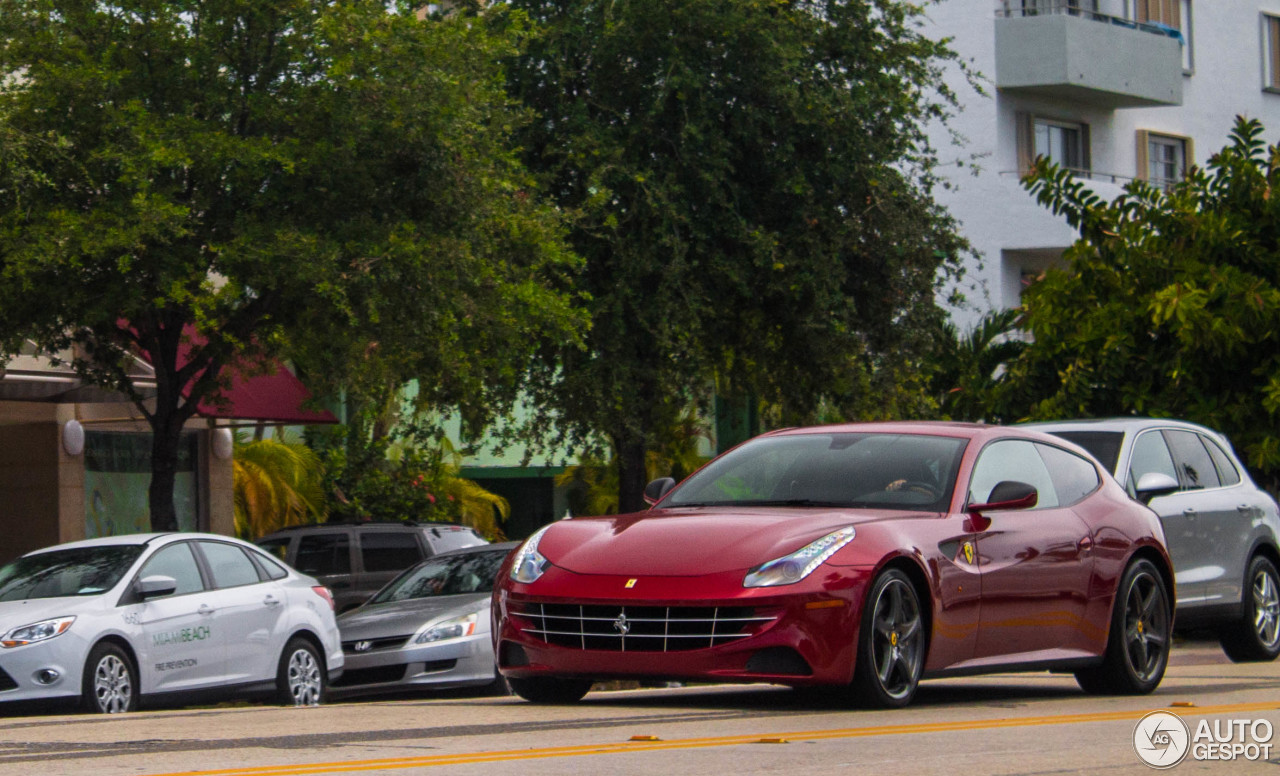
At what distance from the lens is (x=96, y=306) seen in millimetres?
16047

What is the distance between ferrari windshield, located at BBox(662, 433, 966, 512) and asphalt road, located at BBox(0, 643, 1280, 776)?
3.24ft

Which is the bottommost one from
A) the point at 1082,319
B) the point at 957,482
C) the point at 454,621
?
the point at 454,621

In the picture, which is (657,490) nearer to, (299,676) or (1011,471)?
(1011,471)

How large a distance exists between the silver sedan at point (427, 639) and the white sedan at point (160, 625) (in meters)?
0.51

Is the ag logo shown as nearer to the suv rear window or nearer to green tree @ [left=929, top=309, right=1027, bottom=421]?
the suv rear window

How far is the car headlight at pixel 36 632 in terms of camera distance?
505 inches

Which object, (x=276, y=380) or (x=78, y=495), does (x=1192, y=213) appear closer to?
(x=276, y=380)

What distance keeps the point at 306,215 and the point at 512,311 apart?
2.30 metres

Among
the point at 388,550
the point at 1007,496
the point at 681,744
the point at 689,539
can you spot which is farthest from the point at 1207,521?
the point at 388,550

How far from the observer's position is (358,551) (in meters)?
20.9

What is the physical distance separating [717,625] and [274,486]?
72.4 ft

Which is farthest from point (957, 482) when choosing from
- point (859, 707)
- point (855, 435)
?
point (859, 707)

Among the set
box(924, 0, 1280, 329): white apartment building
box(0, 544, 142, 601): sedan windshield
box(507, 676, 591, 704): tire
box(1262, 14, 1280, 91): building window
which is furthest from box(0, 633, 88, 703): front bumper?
box(1262, 14, 1280, 91): building window

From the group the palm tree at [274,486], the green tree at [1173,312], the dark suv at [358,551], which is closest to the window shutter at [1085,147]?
the green tree at [1173,312]
